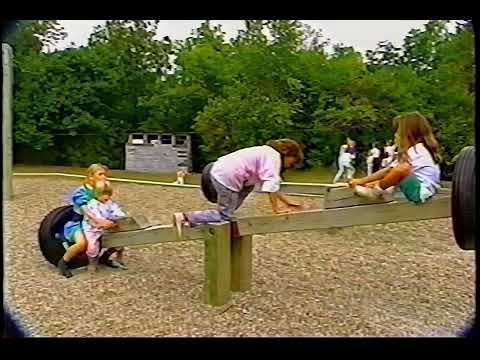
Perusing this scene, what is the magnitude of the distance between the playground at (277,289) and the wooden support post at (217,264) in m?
0.04

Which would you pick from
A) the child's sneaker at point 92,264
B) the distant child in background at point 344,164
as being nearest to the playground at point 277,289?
the child's sneaker at point 92,264

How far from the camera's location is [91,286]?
2527mm

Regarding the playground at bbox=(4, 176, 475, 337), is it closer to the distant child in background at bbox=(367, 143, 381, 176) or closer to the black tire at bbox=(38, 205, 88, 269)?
the black tire at bbox=(38, 205, 88, 269)

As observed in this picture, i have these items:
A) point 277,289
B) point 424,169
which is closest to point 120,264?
point 277,289

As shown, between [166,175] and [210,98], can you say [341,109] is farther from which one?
[166,175]

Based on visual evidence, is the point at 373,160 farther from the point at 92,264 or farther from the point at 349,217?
the point at 92,264

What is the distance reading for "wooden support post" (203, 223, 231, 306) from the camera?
2201 millimetres

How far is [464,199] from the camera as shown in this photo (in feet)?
4.77

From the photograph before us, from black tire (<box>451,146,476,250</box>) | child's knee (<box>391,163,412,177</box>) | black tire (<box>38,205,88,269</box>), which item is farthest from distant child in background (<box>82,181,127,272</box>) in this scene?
black tire (<box>451,146,476,250</box>)

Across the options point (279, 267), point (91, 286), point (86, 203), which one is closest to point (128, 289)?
point (91, 286)

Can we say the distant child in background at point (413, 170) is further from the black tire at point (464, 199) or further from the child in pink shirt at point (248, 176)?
the black tire at point (464, 199)
